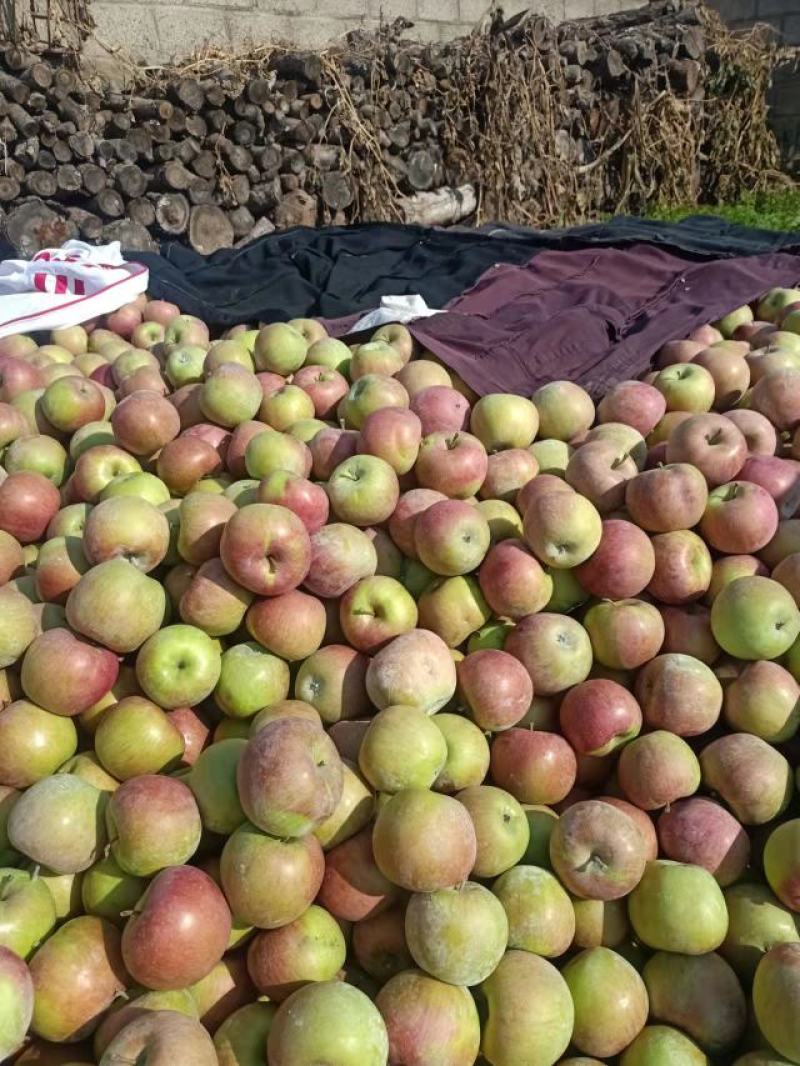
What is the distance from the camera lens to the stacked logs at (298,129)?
19.9 ft

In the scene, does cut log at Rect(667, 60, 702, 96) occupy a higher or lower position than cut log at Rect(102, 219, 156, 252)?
higher

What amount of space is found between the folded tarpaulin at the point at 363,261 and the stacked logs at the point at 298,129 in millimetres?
1238

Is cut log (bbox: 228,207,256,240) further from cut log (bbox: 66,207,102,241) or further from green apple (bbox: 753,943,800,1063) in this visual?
green apple (bbox: 753,943,800,1063)

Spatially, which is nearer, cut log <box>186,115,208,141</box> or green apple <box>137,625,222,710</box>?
green apple <box>137,625,222,710</box>

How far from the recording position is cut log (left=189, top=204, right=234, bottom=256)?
6.61 metres

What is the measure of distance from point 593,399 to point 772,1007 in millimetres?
2295

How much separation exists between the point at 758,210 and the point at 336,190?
5468mm

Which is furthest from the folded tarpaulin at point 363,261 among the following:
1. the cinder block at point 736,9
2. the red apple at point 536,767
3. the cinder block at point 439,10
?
the cinder block at point 736,9

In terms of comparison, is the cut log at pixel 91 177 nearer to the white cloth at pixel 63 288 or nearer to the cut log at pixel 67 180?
the cut log at pixel 67 180

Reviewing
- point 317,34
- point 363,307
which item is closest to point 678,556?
point 363,307

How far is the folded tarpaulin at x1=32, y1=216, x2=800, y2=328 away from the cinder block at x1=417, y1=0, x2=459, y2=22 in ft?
14.6

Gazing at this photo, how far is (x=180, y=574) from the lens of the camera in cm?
216

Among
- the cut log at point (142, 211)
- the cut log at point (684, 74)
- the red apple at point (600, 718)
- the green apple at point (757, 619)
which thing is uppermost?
the cut log at point (684, 74)

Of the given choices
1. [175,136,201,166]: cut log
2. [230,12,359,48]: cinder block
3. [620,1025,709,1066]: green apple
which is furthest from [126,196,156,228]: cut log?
[620,1025,709,1066]: green apple
